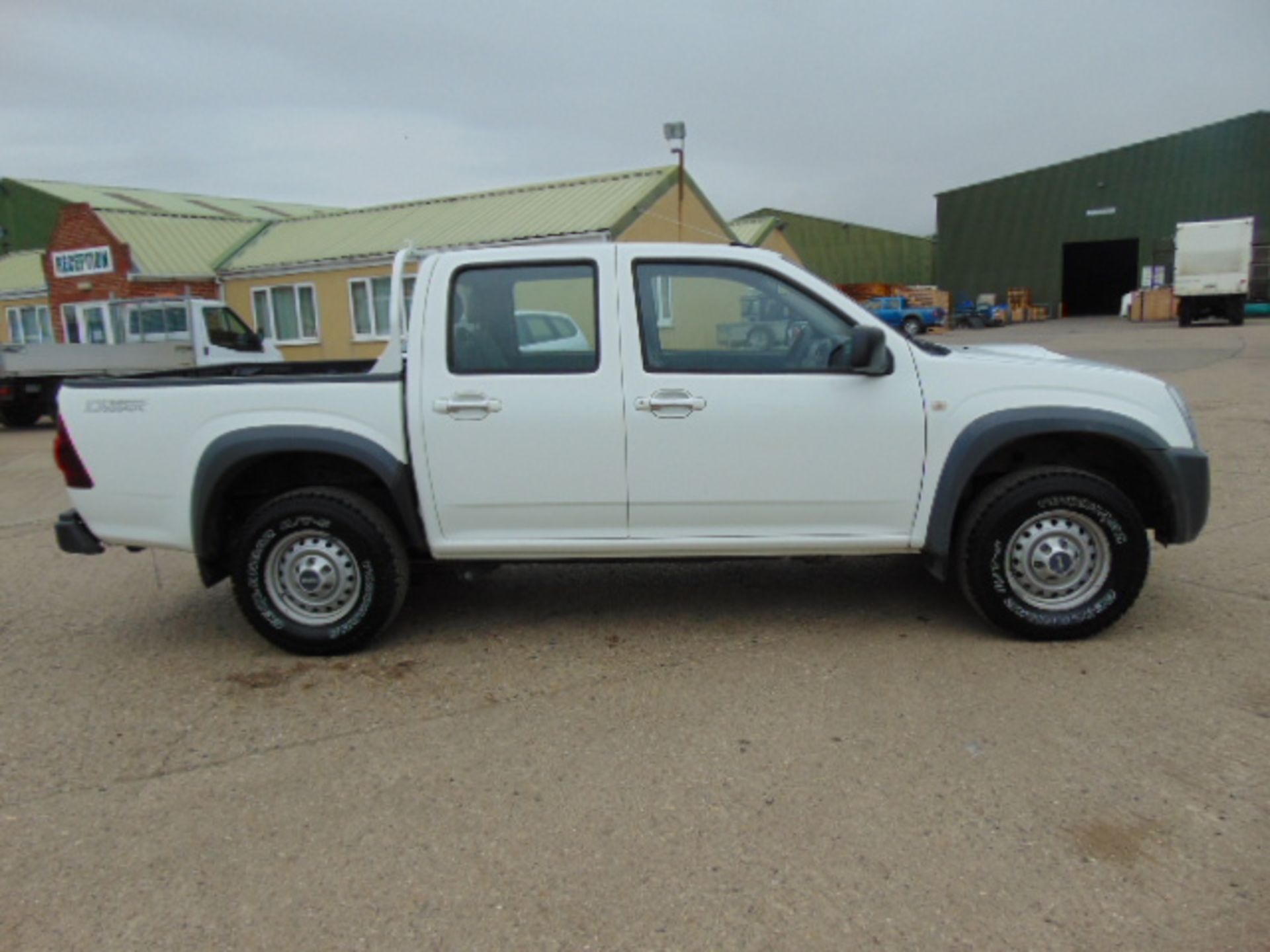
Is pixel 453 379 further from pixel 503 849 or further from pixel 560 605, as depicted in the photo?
pixel 503 849

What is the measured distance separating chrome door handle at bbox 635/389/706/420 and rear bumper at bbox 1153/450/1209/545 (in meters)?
2.11

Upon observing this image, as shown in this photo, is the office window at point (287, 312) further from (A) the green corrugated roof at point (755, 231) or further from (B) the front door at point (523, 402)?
(B) the front door at point (523, 402)

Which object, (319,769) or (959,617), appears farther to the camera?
(959,617)

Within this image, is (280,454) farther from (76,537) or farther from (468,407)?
(76,537)

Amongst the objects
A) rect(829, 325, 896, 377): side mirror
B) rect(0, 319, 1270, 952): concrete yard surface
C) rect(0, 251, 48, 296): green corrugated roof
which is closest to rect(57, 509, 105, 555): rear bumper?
rect(0, 319, 1270, 952): concrete yard surface

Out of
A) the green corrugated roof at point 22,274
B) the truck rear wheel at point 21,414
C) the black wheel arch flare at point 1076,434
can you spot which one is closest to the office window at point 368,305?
the truck rear wheel at point 21,414

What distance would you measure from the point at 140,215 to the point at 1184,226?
35.4 metres

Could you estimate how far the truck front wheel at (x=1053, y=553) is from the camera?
13.6 ft

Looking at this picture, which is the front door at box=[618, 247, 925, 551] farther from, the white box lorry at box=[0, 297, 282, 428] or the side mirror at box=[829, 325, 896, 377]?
the white box lorry at box=[0, 297, 282, 428]

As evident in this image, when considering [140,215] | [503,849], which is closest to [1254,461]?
[503,849]

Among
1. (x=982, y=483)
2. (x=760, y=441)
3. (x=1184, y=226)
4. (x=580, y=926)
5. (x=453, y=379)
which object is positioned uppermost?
(x=1184, y=226)

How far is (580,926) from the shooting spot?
2.46 m

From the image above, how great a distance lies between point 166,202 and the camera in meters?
32.4

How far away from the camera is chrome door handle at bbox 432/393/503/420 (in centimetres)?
412
